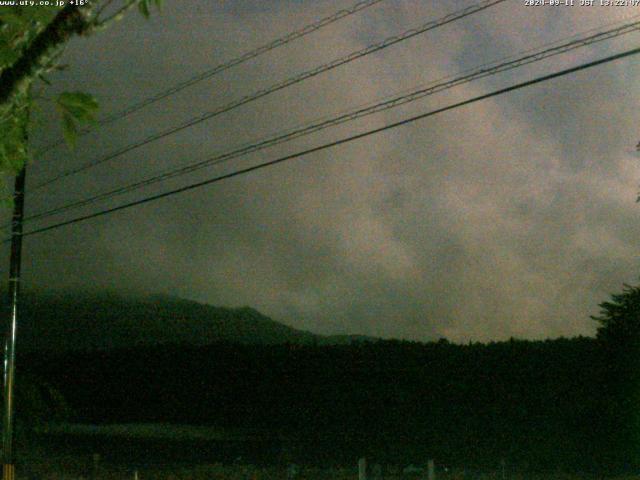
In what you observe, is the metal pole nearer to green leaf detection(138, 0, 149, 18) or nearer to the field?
the field

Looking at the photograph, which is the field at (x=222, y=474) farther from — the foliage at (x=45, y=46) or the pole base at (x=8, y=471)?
the foliage at (x=45, y=46)

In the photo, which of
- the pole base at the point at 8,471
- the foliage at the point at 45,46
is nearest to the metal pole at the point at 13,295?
the pole base at the point at 8,471

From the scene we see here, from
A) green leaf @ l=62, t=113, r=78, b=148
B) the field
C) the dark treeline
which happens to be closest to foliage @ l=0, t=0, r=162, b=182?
green leaf @ l=62, t=113, r=78, b=148

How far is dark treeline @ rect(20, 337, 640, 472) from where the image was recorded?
84.4ft

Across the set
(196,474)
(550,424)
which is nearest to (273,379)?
(550,424)

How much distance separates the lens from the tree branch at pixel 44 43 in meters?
4.86

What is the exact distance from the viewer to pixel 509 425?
29.6 metres

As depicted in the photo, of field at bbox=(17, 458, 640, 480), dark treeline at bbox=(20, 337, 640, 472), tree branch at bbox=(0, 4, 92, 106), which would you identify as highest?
tree branch at bbox=(0, 4, 92, 106)

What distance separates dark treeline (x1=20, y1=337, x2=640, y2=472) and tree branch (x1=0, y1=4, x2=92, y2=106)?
18132 mm

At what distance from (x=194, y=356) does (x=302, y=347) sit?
8158mm

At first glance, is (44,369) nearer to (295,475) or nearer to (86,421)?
(86,421)

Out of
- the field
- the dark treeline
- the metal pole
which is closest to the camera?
the metal pole

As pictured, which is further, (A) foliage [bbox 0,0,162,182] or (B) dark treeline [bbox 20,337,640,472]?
(B) dark treeline [bbox 20,337,640,472]

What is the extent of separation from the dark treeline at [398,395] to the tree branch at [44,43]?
18132 millimetres
